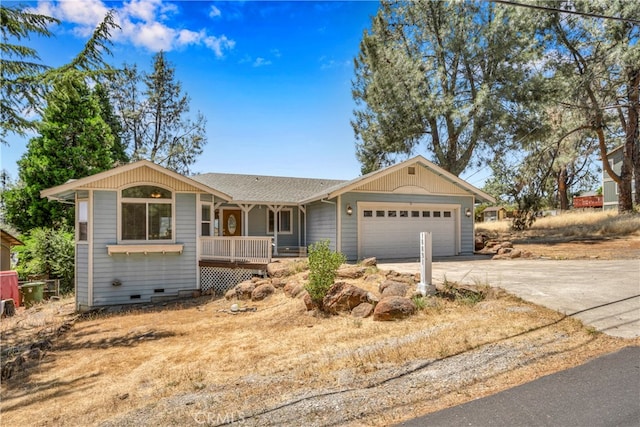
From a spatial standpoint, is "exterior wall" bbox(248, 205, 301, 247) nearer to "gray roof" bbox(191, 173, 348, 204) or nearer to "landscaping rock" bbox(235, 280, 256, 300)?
"gray roof" bbox(191, 173, 348, 204)

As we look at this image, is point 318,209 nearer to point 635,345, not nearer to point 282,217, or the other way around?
point 282,217

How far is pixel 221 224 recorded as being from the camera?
663 inches

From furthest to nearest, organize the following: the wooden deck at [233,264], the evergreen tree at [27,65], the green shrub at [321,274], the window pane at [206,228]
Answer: the window pane at [206,228], the wooden deck at [233,264], the evergreen tree at [27,65], the green shrub at [321,274]

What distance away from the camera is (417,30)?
2256cm

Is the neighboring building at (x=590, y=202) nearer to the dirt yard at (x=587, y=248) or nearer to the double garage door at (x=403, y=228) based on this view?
the dirt yard at (x=587, y=248)

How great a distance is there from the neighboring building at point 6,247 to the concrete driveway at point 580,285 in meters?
16.9

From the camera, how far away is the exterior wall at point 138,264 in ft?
36.9

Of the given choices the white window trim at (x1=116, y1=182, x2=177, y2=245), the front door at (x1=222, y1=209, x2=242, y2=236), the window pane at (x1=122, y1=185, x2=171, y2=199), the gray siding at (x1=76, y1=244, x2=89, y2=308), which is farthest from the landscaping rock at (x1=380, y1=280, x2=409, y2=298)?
the front door at (x1=222, y1=209, x2=242, y2=236)

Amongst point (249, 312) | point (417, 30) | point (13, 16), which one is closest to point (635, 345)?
point (249, 312)

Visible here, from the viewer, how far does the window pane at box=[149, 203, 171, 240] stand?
1180cm

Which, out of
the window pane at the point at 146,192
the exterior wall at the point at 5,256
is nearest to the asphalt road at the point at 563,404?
the window pane at the point at 146,192

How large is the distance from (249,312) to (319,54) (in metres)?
8.32

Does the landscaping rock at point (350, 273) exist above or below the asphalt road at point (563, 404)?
above

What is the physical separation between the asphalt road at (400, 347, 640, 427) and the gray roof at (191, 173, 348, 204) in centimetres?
1233
